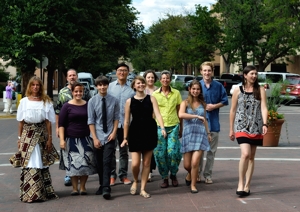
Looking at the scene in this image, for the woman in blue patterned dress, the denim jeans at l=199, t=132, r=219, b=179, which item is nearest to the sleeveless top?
the woman in blue patterned dress

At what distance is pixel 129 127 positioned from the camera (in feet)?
27.5

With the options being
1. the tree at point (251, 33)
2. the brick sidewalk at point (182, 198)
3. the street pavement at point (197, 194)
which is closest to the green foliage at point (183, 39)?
the tree at point (251, 33)

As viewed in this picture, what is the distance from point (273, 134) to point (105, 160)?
24.1ft

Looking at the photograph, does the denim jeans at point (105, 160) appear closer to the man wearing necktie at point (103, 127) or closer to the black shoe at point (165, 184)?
the man wearing necktie at point (103, 127)

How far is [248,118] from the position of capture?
8156mm

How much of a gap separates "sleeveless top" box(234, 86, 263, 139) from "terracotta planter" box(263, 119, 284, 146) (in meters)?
6.59

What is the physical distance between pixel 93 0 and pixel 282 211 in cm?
3113

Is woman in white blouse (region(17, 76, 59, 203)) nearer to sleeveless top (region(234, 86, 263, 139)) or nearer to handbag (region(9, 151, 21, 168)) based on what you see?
handbag (region(9, 151, 21, 168))

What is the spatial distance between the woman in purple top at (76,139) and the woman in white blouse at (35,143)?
192 mm

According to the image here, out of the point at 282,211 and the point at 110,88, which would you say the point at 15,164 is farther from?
the point at 282,211

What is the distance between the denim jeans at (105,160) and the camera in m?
8.23

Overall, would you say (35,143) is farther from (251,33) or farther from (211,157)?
(251,33)

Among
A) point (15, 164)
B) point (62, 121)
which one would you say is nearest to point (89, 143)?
point (62, 121)

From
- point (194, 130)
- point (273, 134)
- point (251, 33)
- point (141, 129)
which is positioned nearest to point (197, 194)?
point (194, 130)
